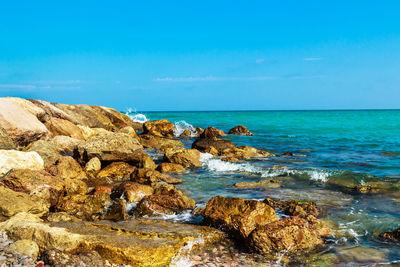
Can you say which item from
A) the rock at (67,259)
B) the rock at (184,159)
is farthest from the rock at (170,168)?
the rock at (67,259)

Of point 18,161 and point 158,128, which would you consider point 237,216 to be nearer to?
point 18,161

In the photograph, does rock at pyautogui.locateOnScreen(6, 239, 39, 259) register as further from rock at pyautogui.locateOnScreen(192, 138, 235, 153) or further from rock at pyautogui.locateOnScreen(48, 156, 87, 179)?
rock at pyautogui.locateOnScreen(192, 138, 235, 153)

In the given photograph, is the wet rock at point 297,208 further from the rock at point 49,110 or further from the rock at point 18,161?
the rock at point 49,110

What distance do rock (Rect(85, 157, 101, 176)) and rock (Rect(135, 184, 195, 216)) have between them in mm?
4298

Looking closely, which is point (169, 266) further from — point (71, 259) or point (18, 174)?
point (18, 174)

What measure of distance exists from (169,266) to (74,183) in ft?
16.0

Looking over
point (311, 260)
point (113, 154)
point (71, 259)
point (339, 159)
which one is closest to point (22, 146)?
point (113, 154)

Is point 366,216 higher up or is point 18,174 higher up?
point 18,174

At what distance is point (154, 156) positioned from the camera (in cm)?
1744

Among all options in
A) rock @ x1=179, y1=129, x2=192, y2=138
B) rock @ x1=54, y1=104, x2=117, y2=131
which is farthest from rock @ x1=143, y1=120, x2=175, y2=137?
rock @ x1=54, y1=104, x2=117, y2=131

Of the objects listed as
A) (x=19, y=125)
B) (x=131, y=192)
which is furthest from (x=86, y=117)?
(x=131, y=192)

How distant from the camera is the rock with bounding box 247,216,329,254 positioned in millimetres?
6074

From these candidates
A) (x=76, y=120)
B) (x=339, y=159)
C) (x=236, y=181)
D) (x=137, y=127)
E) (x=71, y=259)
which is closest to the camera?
(x=71, y=259)

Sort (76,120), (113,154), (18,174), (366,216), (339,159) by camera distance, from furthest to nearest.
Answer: (76,120)
(339,159)
(113,154)
(18,174)
(366,216)
